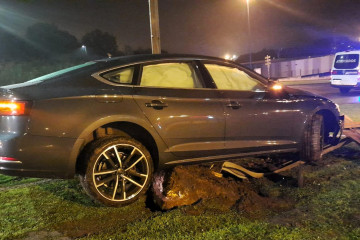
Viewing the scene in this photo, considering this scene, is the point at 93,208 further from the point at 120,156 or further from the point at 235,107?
the point at 235,107

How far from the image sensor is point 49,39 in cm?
4828

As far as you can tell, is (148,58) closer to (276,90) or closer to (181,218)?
(276,90)

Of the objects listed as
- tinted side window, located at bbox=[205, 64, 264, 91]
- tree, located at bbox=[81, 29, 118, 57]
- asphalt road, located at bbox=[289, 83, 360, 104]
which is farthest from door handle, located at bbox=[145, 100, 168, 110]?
tree, located at bbox=[81, 29, 118, 57]

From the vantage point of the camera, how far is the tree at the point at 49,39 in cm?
4675

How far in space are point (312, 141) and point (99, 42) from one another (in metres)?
60.1

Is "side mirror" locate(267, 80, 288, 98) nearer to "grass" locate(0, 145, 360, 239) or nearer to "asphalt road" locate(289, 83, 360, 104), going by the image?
"grass" locate(0, 145, 360, 239)

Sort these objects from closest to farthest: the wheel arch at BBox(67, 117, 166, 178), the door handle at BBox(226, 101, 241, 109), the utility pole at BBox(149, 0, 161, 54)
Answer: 1. the wheel arch at BBox(67, 117, 166, 178)
2. the door handle at BBox(226, 101, 241, 109)
3. the utility pole at BBox(149, 0, 161, 54)

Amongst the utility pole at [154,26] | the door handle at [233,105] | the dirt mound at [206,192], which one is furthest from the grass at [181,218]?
the utility pole at [154,26]

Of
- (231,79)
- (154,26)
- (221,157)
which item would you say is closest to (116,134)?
(221,157)

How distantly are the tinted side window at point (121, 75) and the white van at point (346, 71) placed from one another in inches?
598

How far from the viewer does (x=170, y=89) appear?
391 centimetres

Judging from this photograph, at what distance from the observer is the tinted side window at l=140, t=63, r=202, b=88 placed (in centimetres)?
399

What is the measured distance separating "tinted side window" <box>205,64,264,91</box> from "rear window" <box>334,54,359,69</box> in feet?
45.2

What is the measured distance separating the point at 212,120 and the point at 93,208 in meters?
1.64
